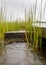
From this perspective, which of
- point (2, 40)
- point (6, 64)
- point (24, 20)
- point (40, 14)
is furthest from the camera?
point (2, 40)

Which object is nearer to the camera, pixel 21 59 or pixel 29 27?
pixel 21 59

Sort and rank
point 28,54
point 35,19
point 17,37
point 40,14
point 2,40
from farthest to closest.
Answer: point 17,37 < point 2,40 < point 35,19 < point 40,14 < point 28,54

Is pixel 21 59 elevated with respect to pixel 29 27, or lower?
lower

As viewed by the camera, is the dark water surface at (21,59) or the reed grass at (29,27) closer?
the dark water surface at (21,59)

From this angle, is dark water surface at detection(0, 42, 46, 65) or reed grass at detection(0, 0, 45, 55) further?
reed grass at detection(0, 0, 45, 55)

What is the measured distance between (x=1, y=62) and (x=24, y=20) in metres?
2.62

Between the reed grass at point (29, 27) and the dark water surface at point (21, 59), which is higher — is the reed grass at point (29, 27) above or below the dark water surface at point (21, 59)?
above

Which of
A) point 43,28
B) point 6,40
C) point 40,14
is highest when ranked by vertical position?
point 40,14

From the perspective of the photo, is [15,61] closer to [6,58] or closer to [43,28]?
[6,58]

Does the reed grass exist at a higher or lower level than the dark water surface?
higher

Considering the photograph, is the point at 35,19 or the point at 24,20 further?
the point at 24,20

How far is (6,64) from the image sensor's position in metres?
3.85

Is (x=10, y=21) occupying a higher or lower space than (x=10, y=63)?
higher

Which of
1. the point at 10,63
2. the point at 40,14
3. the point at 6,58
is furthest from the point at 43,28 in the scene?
the point at 10,63
